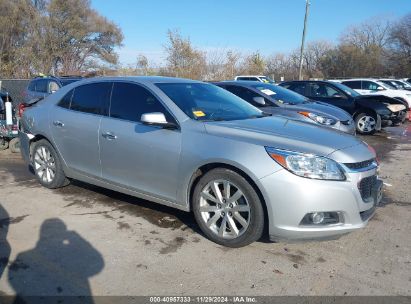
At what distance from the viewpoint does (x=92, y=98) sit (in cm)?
534

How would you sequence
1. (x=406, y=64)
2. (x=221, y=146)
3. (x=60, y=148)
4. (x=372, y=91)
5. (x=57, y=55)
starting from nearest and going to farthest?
(x=221, y=146) < (x=60, y=148) < (x=372, y=91) < (x=57, y=55) < (x=406, y=64)

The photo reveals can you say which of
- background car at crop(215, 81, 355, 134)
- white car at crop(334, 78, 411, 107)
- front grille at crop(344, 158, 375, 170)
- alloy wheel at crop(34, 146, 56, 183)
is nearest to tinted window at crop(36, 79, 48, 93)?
background car at crop(215, 81, 355, 134)

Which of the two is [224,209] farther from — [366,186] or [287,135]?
[366,186]

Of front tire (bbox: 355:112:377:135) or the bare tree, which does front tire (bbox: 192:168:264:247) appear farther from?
the bare tree

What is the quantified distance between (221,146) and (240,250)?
99 centimetres

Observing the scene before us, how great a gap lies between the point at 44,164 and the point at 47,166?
7cm

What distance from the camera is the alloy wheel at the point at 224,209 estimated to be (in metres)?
3.98

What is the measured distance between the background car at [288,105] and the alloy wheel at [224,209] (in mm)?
4499

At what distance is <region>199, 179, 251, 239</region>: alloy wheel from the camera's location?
13.1 ft

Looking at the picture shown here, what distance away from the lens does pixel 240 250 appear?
4.05 meters

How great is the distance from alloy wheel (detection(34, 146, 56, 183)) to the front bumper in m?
3.36

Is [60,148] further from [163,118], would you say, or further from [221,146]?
[221,146]

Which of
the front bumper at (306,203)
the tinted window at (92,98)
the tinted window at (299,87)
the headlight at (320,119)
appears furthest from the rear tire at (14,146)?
the tinted window at (299,87)

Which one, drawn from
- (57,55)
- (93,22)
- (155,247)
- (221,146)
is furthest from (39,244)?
(93,22)
